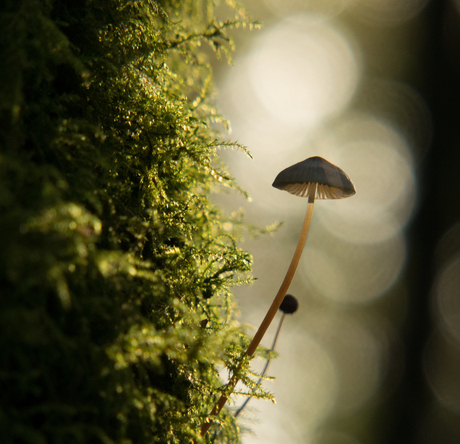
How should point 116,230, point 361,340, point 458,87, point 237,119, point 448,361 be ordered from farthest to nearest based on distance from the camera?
point 361,340 → point 237,119 → point 458,87 → point 448,361 → point 116,230

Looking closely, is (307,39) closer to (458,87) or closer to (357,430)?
(458,87)

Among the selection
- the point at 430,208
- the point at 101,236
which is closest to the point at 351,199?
the point at 430,208

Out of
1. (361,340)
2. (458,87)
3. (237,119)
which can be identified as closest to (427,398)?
(361,340)

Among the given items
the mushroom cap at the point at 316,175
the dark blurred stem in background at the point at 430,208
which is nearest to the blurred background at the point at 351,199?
the dark blurred stem in background at the point at 430,208

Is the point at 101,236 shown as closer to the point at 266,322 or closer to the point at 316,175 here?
the point at 266,322

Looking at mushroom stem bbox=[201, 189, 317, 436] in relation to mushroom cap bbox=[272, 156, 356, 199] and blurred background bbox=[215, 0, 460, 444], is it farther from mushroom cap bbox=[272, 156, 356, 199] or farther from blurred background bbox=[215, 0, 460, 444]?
blurred background bbox=[215, 0, 460, 444]

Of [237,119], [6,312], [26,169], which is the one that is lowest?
[6,312]
